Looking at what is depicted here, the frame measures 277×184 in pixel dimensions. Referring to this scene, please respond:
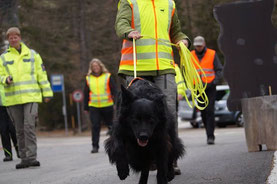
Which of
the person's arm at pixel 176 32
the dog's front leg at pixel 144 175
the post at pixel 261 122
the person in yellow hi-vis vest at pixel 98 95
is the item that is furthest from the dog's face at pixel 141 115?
the person in yellow hi-vis vest at pixel 98 95

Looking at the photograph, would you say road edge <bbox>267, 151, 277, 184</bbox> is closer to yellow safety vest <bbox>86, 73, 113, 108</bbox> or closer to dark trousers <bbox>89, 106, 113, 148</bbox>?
dark trousers <bbox>89, 106, 113, 148</bbox>

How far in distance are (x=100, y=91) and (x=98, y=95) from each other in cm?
10

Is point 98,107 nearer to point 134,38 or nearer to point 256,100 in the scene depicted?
point 256,100

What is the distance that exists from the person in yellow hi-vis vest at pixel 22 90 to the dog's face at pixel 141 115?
14.4 feet

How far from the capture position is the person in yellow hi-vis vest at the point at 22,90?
9750 mm

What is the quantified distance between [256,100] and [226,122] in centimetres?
1411

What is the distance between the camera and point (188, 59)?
24.0 ft

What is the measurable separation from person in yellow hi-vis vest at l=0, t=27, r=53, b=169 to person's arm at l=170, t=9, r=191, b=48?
131 inches

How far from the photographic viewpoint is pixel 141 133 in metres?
5.39

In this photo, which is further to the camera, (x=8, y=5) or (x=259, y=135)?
(x=8, y=5)

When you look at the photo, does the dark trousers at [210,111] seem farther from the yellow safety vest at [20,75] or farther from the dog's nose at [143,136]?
the dog's nose at [143,136]

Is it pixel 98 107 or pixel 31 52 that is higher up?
pixel 31 52

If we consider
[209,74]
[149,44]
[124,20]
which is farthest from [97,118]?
[124,20]

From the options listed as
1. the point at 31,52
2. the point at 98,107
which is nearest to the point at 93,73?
the point at 98,107
